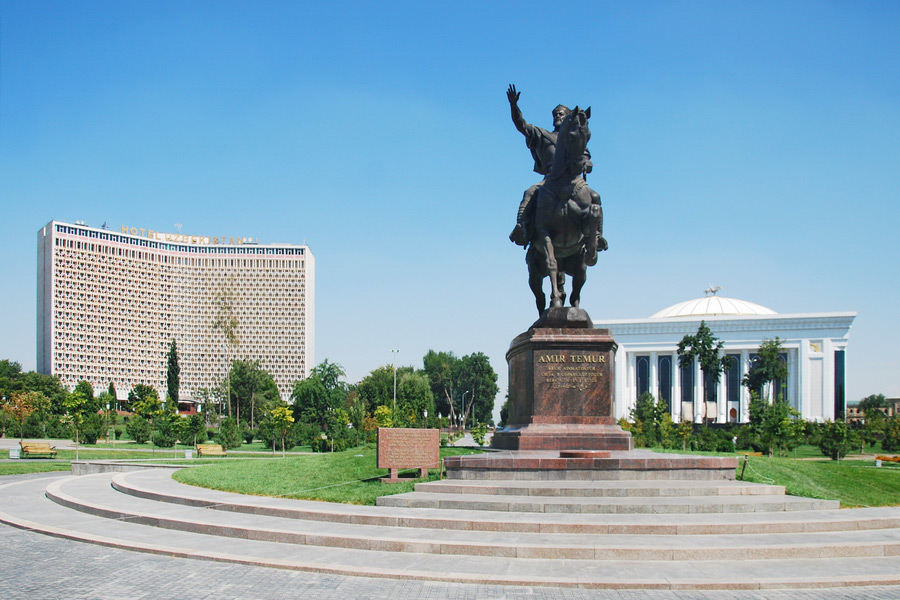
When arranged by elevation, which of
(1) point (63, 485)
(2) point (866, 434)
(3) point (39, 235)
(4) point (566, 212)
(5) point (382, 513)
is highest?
(3) point (39, 235)

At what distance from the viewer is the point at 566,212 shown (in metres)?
15.9

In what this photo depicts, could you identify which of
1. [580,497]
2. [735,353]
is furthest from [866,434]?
[580,497]

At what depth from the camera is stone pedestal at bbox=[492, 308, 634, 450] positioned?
1391cm

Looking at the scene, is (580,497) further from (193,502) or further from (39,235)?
(39,235)

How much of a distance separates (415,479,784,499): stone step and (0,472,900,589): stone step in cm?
257

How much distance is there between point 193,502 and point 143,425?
1499 inches

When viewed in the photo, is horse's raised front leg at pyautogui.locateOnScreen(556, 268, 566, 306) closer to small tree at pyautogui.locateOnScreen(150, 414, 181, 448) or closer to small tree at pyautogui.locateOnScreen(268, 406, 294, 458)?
small tree at pyautogui.locateOnScreen(268, 406, 294, 458)

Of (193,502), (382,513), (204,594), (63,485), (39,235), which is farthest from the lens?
(39,235)

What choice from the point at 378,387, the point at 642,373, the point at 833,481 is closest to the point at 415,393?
the point at 378,387

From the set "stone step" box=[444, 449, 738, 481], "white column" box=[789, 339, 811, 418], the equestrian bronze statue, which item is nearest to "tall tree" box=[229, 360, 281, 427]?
"white column" box=[789, 339, 811, 418]

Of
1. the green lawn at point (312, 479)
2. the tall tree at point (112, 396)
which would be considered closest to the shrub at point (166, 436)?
the green lawn at point (312, 479)

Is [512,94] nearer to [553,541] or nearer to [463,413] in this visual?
[553,541]

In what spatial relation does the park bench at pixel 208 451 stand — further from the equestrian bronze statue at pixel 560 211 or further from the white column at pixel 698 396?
the white column at pixel 698 396

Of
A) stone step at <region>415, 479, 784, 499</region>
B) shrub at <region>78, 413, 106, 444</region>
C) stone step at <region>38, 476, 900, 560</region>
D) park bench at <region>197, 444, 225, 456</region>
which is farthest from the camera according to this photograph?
shrub at <region>78, 413, 106, 444</region>
